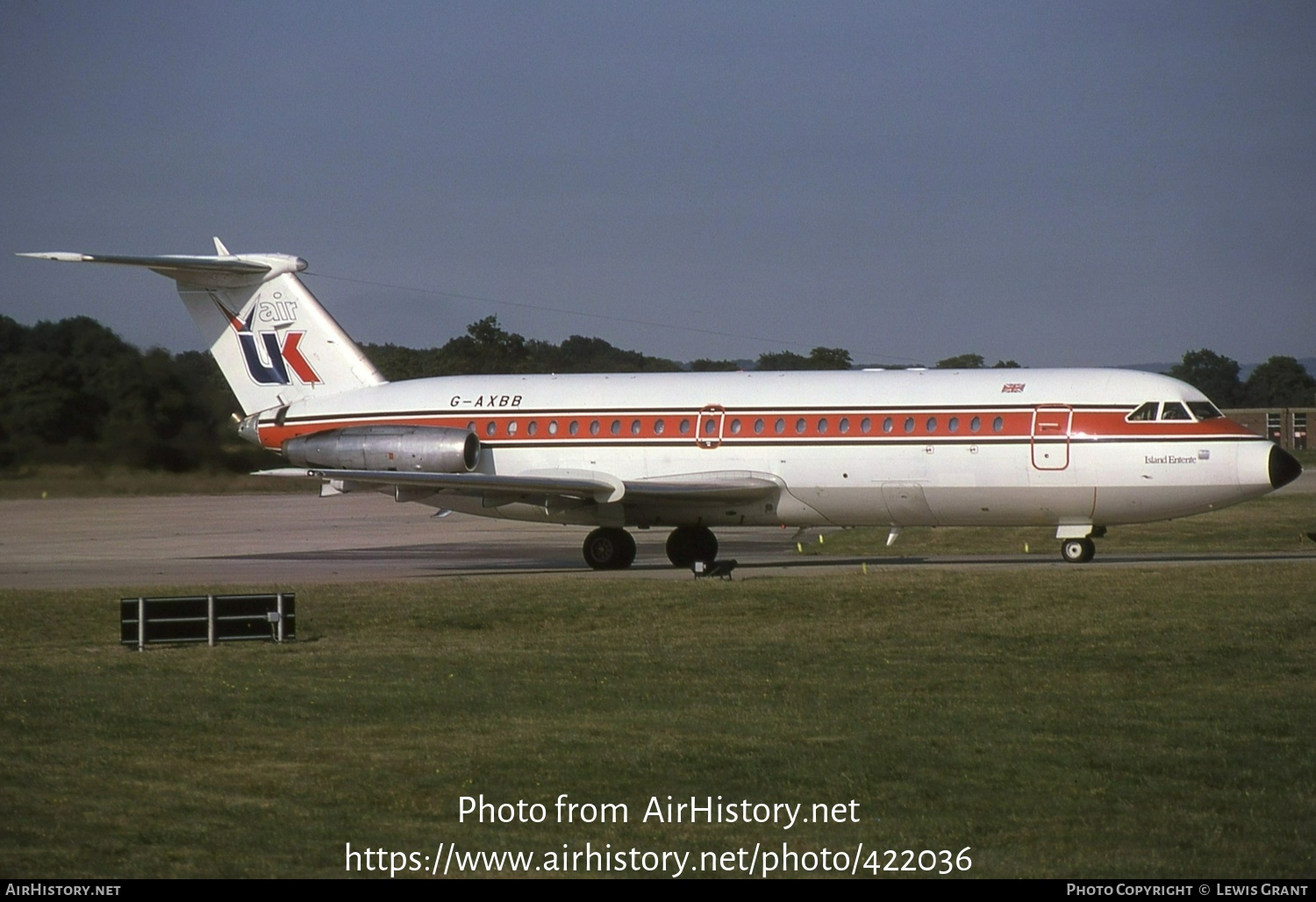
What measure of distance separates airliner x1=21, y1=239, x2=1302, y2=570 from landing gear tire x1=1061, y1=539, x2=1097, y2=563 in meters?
0.03

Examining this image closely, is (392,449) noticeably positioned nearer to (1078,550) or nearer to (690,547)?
(690,547)

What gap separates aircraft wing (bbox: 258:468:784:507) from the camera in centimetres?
2656

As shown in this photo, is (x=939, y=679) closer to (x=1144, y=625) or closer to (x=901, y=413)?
(x=1144, y=625)

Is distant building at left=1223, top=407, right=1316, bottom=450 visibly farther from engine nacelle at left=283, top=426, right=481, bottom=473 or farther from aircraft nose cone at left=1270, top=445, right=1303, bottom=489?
engine nacelle at left=283, top=426, right=481, bottom=473

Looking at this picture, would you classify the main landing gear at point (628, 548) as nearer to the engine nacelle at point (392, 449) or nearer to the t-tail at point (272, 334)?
the engine nacelle at point (392, 449)

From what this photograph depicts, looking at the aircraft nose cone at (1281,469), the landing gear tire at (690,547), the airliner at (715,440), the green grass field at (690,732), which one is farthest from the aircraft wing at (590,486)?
the aircraft nose cone at (1281,469)

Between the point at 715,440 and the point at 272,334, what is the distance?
30.4 ft

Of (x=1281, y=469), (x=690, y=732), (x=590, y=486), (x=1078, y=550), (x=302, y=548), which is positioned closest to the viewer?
(x=690, y=732)

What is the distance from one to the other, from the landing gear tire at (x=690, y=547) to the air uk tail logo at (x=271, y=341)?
8070 millimetres

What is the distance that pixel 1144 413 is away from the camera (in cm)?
2530

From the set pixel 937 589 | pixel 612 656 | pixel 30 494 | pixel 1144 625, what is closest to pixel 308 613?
pixel 612 656

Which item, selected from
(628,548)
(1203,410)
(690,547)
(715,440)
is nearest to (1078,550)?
(1203,410)

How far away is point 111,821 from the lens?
9.33 meters

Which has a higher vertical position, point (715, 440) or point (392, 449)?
point (715, 440)
